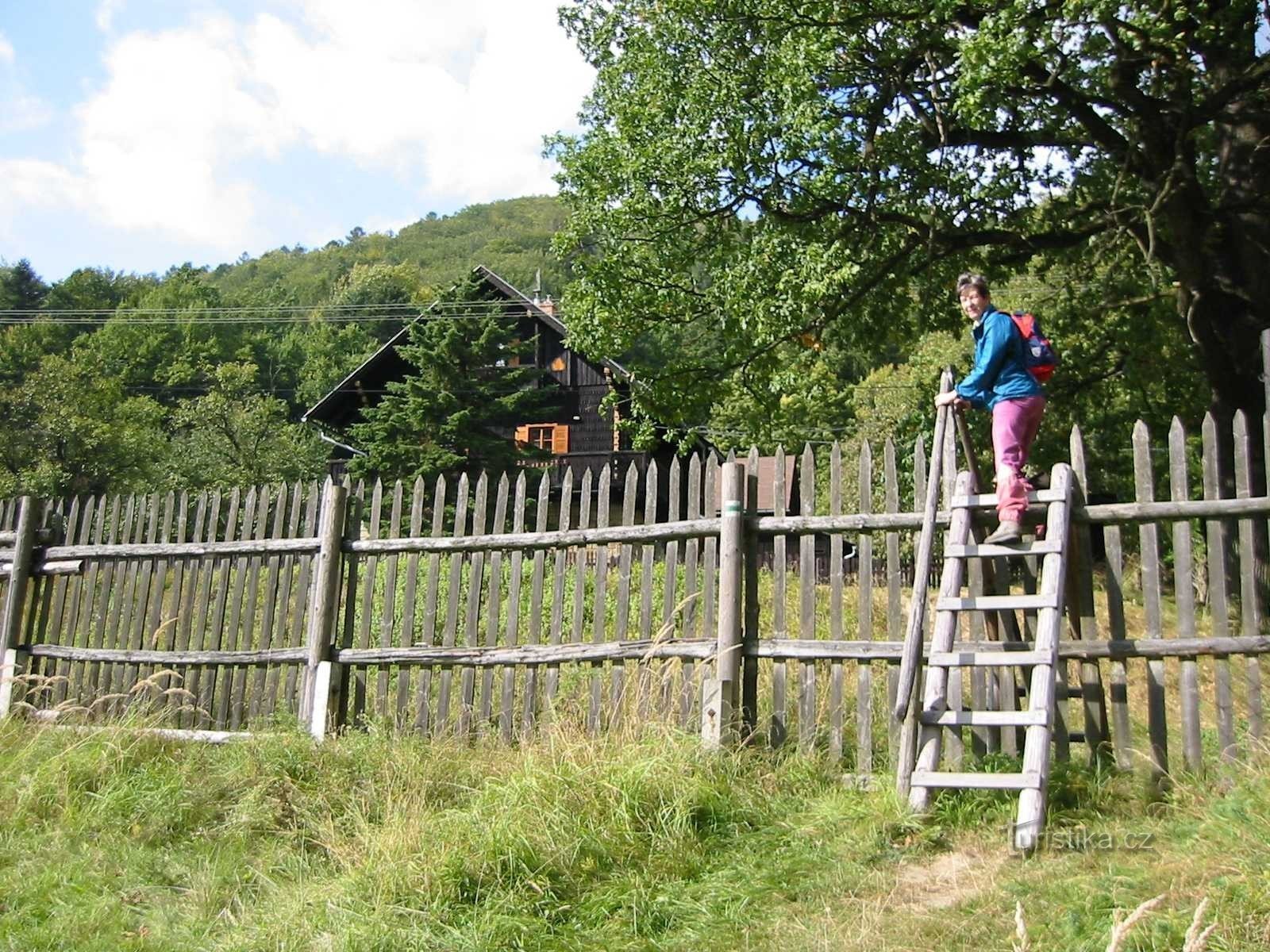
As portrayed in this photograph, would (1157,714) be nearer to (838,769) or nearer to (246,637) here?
(838,769)

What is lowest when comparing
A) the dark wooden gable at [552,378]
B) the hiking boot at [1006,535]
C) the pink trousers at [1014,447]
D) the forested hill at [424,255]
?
the hiking boot at [1006,535]

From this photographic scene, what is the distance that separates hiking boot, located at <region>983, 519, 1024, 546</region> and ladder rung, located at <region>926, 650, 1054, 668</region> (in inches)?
25.9

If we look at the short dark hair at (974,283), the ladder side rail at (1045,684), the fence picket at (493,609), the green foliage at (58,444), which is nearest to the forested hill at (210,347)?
the green foliage at (58,444)

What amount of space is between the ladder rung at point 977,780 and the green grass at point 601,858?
0.19 m

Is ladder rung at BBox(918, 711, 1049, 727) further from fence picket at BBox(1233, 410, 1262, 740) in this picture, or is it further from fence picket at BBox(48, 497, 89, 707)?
fence picket at BBox(48, 497, 89, 707)

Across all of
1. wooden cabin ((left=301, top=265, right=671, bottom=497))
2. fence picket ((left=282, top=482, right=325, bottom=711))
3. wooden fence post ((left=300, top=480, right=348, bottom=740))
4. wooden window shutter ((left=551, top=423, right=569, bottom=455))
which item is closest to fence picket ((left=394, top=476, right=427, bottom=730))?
wooden fence post ((left=300, top=480, right=348, bottom=740))

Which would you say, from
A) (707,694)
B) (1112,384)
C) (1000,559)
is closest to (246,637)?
(707,694)

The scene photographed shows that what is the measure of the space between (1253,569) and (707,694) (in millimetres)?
2848

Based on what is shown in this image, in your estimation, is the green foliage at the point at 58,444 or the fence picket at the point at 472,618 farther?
the green foliage at the point at 58,444

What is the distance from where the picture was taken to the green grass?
418 centimetres

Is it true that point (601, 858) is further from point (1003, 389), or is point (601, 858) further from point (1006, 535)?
point (1003, 389)

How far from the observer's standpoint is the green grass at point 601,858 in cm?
418

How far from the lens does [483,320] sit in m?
30.1

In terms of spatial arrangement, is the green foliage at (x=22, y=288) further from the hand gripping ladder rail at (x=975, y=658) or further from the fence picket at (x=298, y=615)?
the hand gripping ladder rail at (x=975, y=658)
